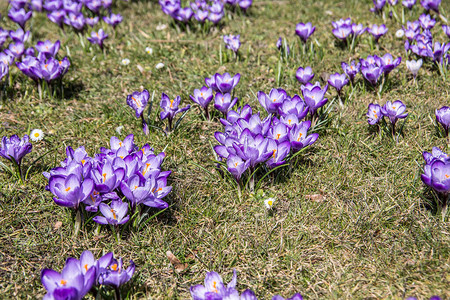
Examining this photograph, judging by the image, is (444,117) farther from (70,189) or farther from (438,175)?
(70,189)

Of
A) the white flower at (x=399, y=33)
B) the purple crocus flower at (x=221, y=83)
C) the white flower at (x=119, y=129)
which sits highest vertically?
the white flower at (x=399, y=33)

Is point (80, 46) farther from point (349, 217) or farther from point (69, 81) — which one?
point (349, 217)

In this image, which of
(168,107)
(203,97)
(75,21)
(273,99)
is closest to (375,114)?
(273,99)

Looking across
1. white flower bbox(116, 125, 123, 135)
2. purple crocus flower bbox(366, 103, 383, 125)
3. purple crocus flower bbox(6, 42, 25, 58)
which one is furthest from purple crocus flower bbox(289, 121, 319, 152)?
purple crocus flower bbox(6, 42, 25, 58)

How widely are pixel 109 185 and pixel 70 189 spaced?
190 millimetres

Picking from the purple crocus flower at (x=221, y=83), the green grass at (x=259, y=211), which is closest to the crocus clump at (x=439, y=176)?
the green grass at (x=259, y=211)

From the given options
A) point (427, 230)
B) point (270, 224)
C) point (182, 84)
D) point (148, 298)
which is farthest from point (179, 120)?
point (427, 230)

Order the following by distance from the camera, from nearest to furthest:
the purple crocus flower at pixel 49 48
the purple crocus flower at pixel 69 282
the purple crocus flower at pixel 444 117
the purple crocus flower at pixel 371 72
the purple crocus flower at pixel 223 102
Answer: the purple crocus flower at pixel 69 282, the purple crocus flower at pixel 444 117, the purple crocus flower at pixel 223 102, the purple crocus flower at pixel 371 72, the purple crocus flower at pixel 49 48

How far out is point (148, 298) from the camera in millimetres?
1884

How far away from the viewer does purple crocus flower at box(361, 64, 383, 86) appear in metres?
3.02

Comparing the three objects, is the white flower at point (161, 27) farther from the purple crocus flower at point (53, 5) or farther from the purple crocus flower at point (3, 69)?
the purple crocus flower at point (3, 69)

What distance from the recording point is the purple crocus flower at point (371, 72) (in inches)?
119

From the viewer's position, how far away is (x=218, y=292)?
1.71m

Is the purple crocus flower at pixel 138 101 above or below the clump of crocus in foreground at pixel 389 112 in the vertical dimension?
below
